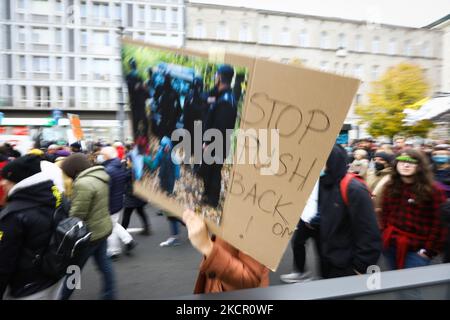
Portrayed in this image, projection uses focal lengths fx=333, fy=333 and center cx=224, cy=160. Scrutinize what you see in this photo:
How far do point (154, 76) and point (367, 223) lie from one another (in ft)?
6.40

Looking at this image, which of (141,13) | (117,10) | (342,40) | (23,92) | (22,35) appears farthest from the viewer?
(342,40)

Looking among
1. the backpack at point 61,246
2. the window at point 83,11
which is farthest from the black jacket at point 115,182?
the window at point 83,11

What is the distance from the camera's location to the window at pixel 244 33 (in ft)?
113

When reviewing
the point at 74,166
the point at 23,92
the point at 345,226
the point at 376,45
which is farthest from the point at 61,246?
the point at 376,45

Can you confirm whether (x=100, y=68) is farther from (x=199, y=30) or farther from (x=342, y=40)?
(x=342, y=40)

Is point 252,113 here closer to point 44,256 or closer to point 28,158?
point 44,256

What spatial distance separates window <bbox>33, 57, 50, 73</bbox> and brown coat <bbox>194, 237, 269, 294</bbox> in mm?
35428

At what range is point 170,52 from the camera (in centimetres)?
128

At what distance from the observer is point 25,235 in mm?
2178

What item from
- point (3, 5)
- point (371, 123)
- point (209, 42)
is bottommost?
point (371, 123)

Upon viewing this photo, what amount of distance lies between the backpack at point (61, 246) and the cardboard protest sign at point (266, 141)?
1.41m

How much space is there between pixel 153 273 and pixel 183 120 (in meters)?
3.83

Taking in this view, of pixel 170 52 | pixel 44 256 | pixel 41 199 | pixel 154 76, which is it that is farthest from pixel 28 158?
pixel 170 52

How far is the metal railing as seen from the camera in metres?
1.28
